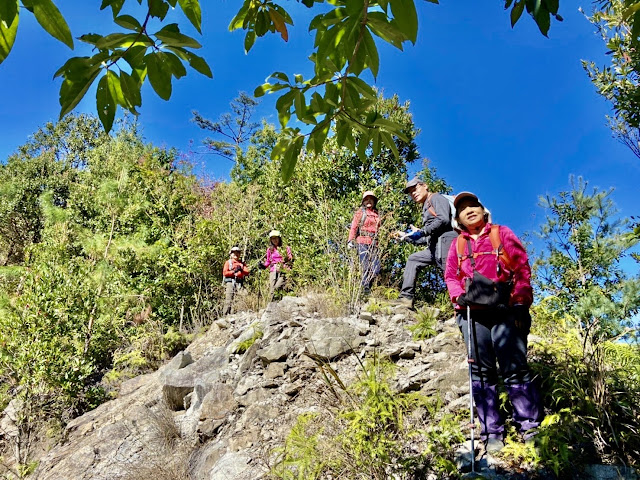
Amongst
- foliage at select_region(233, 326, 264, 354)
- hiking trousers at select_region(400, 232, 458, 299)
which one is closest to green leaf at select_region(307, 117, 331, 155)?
hiking trousers at select_region(400, 232, 458, 299)

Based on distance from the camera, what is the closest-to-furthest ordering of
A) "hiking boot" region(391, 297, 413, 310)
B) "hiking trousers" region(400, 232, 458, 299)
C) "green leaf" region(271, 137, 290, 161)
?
"green leaf" region(271, 137, 290, 161)
"hiking trousers" region(400, 232, 458, 299)
"hiking boot" region(391, 297, 413, 310)

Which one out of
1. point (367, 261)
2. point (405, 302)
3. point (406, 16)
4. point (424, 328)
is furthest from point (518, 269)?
point (367, 261)

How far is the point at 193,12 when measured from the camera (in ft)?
3.23

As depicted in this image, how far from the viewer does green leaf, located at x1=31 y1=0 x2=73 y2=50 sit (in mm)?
723

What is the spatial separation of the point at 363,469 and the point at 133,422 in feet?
12.0

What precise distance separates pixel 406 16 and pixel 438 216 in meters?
4.02

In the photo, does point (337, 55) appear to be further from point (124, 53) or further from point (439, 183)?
point (439, 183)

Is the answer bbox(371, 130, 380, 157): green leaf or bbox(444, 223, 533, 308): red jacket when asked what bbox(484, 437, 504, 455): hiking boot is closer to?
bbox(444, 223, 533, 308): red jacket

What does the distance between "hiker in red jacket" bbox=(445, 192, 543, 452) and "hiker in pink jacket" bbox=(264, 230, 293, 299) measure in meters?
5.97

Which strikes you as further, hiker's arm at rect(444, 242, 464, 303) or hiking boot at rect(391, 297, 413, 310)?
hiking boot at rect(391, 297, 413, 310)

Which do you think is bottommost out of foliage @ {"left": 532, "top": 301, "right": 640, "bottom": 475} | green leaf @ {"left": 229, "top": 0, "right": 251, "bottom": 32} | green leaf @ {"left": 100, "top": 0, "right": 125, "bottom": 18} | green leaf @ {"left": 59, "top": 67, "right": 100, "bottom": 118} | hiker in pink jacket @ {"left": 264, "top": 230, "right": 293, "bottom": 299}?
foliage @ {"left": 532, "top": 301, "right": 640, "bottom": 475}

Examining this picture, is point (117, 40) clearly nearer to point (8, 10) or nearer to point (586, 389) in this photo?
point (8, 10)

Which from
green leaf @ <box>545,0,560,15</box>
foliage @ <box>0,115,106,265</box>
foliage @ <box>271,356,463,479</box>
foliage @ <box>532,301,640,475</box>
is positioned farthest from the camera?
foliage @ <box>0,115,106,265</box>

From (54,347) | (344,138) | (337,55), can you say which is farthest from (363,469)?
(54,347)
